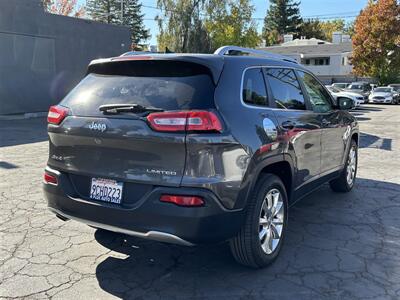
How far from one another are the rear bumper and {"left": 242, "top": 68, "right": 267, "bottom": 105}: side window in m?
0.98

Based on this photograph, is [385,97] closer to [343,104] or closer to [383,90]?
[383,90]

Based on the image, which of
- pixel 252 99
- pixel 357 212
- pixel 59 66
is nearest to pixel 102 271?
pixel 252 99

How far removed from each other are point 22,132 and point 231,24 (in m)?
28.9

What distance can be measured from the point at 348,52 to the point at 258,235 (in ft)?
171

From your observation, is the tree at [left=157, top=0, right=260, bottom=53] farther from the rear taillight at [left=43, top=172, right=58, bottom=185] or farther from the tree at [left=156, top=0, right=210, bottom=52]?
the rear taillight at [left=43, top=172, right=58, bottom=185]

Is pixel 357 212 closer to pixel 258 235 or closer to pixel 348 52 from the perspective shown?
pixel 258 235

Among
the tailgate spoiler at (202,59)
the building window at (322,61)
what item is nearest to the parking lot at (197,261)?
the tailgate spoiler at (202,59)

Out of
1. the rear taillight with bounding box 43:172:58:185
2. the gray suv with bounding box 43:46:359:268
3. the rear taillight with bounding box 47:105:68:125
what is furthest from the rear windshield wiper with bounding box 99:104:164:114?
the rear taillight with bounding box 43:172:58:185

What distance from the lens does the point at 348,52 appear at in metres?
51.4

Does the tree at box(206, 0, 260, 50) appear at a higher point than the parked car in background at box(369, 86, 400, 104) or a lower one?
higher

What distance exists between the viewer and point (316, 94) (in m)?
5.31

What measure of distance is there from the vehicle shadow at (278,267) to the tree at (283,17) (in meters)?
74.0

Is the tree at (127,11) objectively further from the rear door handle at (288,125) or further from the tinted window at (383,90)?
the rear door handle at (288,125)

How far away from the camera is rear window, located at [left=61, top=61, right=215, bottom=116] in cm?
331
